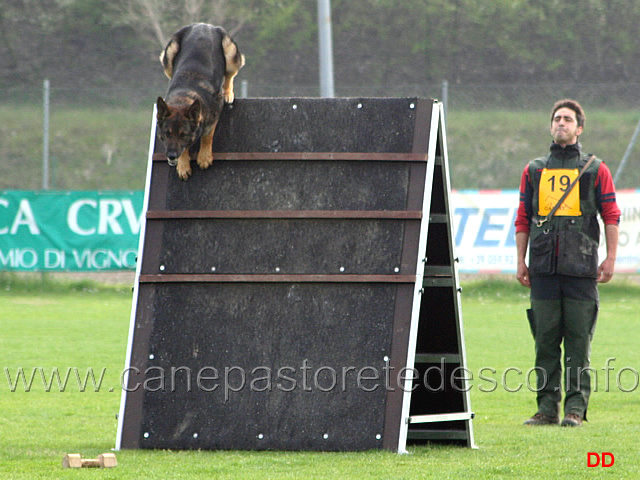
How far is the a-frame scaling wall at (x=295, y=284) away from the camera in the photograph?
529 centimetres

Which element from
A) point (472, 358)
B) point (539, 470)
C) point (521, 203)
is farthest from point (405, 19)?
point (539, 470)

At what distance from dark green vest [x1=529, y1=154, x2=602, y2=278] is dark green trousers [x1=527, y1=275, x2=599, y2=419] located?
4.2 inches

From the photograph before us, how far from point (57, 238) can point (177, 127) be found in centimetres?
1099

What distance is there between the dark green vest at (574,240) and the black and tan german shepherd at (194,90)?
224 cm

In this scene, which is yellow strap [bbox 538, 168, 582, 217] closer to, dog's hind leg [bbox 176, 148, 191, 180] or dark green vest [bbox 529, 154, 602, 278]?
dark green vest [bbox 529, 154, 602, 278]

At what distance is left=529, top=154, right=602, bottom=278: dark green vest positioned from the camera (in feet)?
21.7

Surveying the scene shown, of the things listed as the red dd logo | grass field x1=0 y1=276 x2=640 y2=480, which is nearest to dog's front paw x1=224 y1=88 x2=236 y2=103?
grass field x1=0 y1=276 x2=640 y2=480

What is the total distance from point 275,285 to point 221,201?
56 cm

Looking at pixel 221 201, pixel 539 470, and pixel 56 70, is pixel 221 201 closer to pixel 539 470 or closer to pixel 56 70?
pixel 539 470

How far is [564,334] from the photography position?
22.5 feet

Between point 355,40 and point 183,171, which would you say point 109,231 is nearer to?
point 183,171

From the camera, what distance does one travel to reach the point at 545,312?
22.4ft
